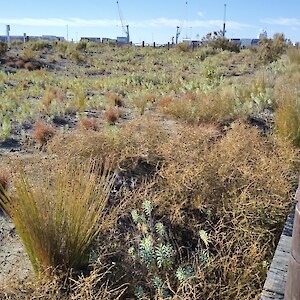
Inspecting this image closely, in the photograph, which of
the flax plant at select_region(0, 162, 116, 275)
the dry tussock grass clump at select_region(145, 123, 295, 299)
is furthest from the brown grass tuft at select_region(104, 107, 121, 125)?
the flax plant at select_region(0, 162, 116, 275)

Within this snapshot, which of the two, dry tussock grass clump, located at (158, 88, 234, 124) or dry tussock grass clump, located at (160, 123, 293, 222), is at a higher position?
dry tussock grass clump, located at (158, 88, 234, 124)

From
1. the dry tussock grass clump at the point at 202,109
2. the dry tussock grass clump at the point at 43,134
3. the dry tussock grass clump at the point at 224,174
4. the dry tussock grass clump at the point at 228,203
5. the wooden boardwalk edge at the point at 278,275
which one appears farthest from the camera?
the dry tussock grass clump at the point at 202,109

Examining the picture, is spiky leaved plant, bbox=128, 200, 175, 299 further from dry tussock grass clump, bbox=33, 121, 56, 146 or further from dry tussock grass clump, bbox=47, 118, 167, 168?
dry tussock grass clump, bbox=33, 121, 56, 146

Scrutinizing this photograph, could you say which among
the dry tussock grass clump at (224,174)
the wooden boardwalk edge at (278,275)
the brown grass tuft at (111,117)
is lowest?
the wooden boardwalk edge at (278,275)

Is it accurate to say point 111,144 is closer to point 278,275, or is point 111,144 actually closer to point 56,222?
point 56,222

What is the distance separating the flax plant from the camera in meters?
3.18

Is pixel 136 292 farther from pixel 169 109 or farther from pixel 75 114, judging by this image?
pixel 75 114

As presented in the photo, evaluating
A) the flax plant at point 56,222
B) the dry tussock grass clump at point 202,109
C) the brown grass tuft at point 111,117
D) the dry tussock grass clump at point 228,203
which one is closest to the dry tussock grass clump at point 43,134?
the brown grass tuft at point 111,117

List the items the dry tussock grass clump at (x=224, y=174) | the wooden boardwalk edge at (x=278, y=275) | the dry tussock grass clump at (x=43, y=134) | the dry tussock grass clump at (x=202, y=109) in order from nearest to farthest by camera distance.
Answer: the wooden boardwalk edge at (x=278, y=275), the dry tussock grass clump at (x=224, y=174), the dry tussock grass clump at (x=43, y=134), the dry tussock grass clump at (x=202, y=109)

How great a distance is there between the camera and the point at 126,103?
10086 millimetres

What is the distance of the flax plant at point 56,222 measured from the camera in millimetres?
3182

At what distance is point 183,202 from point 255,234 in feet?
2.19

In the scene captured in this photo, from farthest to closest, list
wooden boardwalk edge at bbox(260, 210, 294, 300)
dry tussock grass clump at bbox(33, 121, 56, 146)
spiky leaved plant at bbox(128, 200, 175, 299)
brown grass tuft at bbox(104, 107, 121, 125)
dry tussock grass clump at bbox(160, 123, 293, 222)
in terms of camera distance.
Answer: brown grass tuft at bbox(104, 107, 121, 125) → dry tussock grass clump at bbox(33, 121, 56, 146) → dry tussock grass clump at bbox(160, 123, 293, 222) → spiky leaved plant at bbox(128, 200, 175, 299) → wooden boardwalk edge at bbox(260, 210, 294, 300)

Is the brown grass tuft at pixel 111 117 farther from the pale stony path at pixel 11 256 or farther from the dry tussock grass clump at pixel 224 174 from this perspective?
the pale stony path at pixel 11 256
